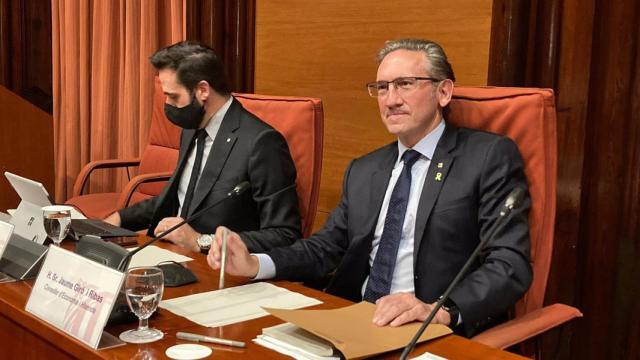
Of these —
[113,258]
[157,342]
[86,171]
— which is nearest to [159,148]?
[86,171]

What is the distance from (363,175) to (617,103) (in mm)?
925

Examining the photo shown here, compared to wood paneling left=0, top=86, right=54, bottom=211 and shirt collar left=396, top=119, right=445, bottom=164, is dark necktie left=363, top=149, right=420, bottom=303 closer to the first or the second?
shirt collar left=396, top=119, right=445, bottom=164

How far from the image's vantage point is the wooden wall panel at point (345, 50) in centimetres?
274

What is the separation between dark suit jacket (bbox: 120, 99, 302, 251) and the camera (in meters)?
2.16

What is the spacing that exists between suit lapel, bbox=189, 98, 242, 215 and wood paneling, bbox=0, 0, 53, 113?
131 inches

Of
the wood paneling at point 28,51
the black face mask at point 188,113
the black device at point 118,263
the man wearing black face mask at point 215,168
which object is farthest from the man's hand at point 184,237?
the wood paneling at point 28,51

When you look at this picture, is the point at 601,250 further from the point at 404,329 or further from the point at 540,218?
the point at 404,329

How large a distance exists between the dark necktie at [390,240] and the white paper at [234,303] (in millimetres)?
364

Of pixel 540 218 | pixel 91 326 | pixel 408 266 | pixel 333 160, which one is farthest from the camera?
pixel 333 160

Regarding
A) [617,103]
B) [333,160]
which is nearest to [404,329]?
[617,103]

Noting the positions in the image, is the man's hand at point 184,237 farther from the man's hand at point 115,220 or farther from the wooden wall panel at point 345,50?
the wooden wall panel at point 345,50

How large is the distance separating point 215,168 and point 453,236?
90 centimetres

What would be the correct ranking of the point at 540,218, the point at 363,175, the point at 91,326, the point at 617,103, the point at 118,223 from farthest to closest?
the point at 118,223, the point at 617,103, the point at 363,175, the point at 540,218, the point at 91,326

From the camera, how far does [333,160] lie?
3.29 m
